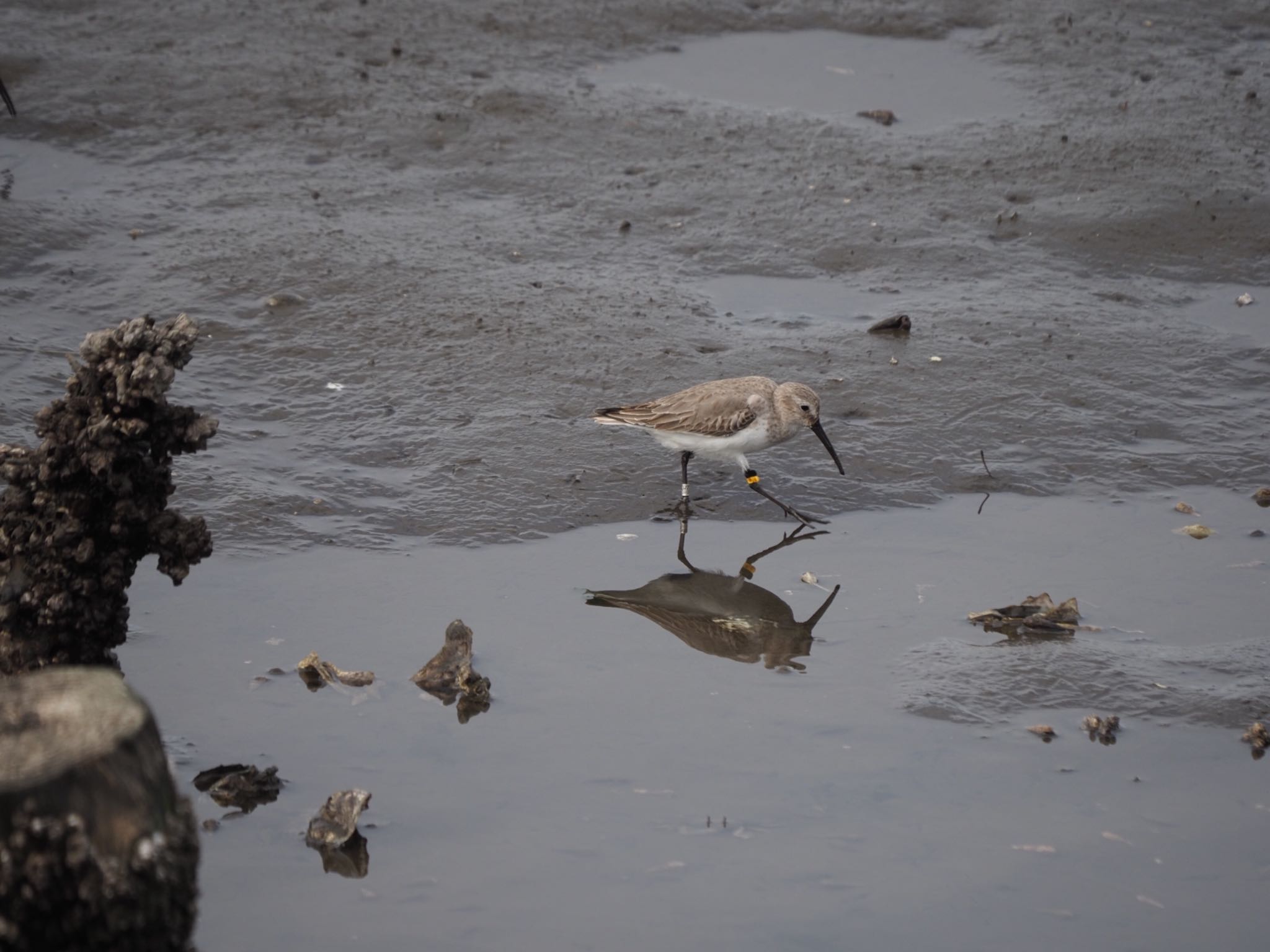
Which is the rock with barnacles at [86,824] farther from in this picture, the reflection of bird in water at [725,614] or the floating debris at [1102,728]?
the floating debris at [1102,728]

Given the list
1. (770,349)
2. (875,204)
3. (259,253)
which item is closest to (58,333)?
(259,253)

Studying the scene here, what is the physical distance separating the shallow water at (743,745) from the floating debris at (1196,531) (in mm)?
47

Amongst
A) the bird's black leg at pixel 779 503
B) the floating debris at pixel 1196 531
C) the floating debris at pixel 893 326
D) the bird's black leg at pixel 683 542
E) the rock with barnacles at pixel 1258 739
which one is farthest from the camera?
the floating debris at pixel 893 326

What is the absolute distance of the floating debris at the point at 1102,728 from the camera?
5.66 metres

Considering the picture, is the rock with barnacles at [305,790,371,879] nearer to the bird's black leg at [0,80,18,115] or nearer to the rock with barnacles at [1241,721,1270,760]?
the rock with barnacles at [1241,721,1270,760]

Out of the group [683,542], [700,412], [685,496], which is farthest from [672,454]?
[683,542]

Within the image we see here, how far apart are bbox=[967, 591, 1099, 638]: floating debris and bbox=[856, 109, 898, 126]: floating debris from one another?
21.7ft

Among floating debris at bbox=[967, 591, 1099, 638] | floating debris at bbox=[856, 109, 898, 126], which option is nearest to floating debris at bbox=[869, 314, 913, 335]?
floating debris at bbox=[967, 591, 1099, 638]

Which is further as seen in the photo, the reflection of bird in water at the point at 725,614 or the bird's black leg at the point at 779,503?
the bird's black leg at the point at 779,503

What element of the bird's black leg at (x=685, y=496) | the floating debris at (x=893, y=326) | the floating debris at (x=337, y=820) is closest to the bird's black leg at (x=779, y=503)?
the bird's black leg at (x=685, y=496)

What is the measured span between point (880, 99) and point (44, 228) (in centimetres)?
714

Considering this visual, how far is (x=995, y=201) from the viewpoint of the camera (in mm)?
10820

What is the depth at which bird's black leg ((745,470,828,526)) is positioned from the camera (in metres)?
7.57

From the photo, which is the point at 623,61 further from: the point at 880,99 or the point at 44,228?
the point at 44,228
